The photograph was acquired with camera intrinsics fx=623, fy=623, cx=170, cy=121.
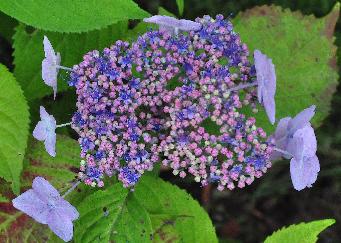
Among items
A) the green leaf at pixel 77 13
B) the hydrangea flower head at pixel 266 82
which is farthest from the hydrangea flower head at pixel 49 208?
the hydrangea flower head at pixel 266 82

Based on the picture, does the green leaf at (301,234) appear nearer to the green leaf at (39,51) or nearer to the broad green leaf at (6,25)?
the green leaf at (39,51)

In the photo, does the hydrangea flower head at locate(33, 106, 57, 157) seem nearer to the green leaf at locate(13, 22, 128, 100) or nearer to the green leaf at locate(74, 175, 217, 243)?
the green leaf at locate(74, 175, 217, 243)

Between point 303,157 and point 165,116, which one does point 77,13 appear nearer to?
point 165,116

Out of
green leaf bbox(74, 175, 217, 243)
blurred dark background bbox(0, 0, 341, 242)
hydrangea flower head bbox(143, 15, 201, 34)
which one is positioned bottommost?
blurred dark background bbox(0, 0, 341, 242)

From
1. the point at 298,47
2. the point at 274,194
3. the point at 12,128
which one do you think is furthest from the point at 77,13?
the point at 274,194

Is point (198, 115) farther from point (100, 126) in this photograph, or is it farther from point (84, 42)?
point (84, 42)

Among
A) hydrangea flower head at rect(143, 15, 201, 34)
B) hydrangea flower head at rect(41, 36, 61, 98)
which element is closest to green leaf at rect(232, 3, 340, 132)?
hydrangea flower head at rect(143, 15, 201, 34)
